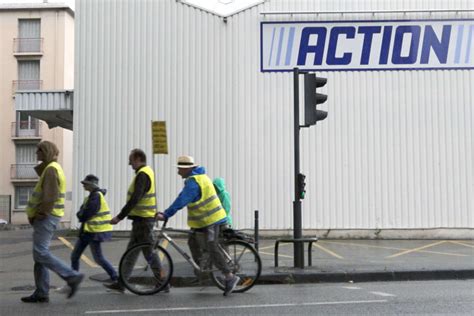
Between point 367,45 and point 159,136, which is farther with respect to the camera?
point 367,45

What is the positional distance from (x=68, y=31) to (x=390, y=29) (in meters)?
29.2

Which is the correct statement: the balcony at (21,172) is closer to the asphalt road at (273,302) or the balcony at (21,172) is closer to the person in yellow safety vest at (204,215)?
the asphalt road at (273,302)

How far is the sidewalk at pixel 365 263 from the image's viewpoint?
28.8 feet

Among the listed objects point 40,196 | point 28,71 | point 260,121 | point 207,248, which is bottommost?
point 207,248

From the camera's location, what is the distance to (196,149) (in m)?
15.9

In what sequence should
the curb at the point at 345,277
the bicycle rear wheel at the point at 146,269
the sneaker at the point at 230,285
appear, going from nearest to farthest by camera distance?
the sneaker at the point at 230,285
the bicycle rear wheel at the point at 146,269
the curb at the point at 345,277

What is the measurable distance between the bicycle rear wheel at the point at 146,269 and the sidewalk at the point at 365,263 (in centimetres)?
106

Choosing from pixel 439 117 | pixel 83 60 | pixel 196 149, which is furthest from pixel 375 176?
pixel 83 60

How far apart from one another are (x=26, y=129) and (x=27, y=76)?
367 cm

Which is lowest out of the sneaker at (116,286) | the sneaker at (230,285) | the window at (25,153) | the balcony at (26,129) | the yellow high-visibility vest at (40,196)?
the sneaker at (116,286)

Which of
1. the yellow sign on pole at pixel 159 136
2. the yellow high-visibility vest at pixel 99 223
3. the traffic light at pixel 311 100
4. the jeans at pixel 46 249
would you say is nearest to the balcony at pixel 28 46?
the yellow sign on pole at pixel 159 136

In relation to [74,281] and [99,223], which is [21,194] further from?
[74,281]

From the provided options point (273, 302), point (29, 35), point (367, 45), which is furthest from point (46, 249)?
point (29, 35)

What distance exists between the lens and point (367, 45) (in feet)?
52.4
